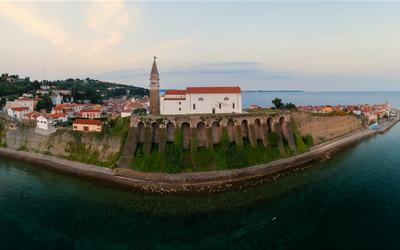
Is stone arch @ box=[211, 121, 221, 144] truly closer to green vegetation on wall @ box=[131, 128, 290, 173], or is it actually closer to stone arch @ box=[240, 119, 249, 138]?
green vegetation on wall @ box=[131, 128, 290, 173]

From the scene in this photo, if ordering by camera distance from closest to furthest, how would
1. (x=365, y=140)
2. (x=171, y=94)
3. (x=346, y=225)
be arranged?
(x=346, y=225), (x=171, y=94), (x=365, y=140)

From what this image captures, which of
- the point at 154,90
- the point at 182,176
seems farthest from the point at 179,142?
the point at 154,90

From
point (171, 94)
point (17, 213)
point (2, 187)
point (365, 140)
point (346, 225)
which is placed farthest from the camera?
point (365, 140)

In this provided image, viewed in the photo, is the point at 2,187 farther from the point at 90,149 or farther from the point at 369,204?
the point at 369,204

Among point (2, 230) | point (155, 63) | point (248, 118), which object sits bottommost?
point (2, 230)

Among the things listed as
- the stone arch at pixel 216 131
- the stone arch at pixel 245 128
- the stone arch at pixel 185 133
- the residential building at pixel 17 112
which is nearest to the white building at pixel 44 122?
the residential building at pixel 17 112

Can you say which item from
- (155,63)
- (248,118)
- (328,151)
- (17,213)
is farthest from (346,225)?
(155,63)

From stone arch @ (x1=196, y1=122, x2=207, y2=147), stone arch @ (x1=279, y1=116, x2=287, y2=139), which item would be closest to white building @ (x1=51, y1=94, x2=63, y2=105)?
stone arch @ (x1=196, y1=122, x2=207, y2=147)
